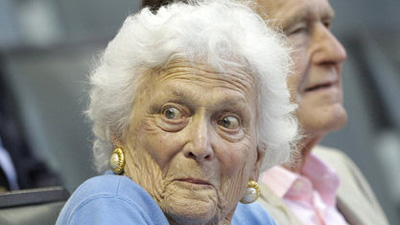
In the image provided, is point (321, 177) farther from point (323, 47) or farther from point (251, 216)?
point (251, 216)

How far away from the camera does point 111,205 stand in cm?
165

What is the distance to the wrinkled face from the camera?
1725 millimetres

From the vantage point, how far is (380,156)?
4.57 metres

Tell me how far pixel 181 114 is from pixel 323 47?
3.11ft

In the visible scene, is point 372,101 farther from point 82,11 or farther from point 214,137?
point 214,137

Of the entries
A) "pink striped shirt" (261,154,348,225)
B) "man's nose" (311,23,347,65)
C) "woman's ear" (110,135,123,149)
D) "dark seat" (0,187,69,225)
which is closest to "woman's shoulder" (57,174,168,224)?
"woman's ear" (110,135,123,149)

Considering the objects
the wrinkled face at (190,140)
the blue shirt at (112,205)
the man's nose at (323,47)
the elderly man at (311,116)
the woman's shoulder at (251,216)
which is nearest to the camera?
the blue shirt at (112,205)

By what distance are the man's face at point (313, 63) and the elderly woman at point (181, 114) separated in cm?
58

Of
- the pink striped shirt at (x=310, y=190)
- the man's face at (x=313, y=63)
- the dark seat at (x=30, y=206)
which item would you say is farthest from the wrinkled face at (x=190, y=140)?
the man's face at (x=313, y=63)

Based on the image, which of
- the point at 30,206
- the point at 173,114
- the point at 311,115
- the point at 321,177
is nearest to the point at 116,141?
the point at 173,114

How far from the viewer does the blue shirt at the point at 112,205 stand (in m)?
1.62

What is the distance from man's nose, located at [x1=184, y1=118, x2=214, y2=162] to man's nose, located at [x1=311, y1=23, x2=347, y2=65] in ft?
3.02

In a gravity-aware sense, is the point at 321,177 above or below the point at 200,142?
below

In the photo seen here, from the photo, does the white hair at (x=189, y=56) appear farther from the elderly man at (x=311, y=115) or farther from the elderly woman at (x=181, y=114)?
the elderly man at (x=311, y=115)
